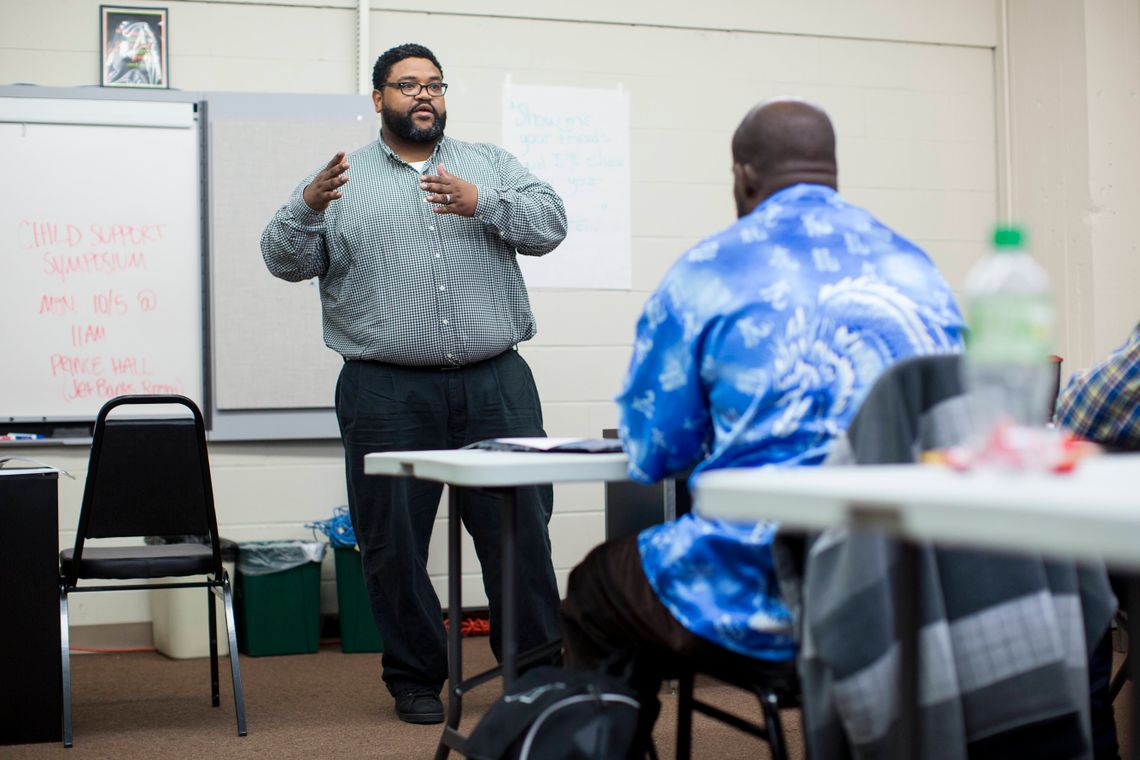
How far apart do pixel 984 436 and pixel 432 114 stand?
2517mm

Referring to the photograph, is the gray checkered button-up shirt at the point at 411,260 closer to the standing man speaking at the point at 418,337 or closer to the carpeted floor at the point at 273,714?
the standing man speaking at the point at 418,337

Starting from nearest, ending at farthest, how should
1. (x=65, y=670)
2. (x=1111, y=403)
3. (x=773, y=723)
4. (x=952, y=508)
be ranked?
(x=952, y=508), (x=773, y=723), (x=1111, y=403), (x=65, y=670)

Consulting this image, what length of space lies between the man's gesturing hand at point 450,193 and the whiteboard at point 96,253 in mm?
1419

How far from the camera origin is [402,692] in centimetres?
317

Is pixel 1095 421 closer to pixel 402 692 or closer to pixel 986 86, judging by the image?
pixel 402 692

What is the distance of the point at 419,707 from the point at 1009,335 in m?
2.32

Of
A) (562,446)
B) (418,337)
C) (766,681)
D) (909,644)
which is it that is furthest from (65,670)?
(909,644)

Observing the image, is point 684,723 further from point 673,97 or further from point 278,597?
point 673,97

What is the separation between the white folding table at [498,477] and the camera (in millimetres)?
1704

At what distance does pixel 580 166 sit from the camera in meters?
4.59

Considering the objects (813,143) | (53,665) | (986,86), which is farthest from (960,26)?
(53,665)

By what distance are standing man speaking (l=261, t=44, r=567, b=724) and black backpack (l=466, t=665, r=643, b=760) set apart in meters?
1.43

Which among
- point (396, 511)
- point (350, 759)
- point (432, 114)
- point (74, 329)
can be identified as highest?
point (432, 114)

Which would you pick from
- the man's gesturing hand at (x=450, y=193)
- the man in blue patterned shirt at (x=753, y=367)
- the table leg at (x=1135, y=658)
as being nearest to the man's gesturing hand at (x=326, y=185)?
the man's gesturing hand at (x=450, y=193)
